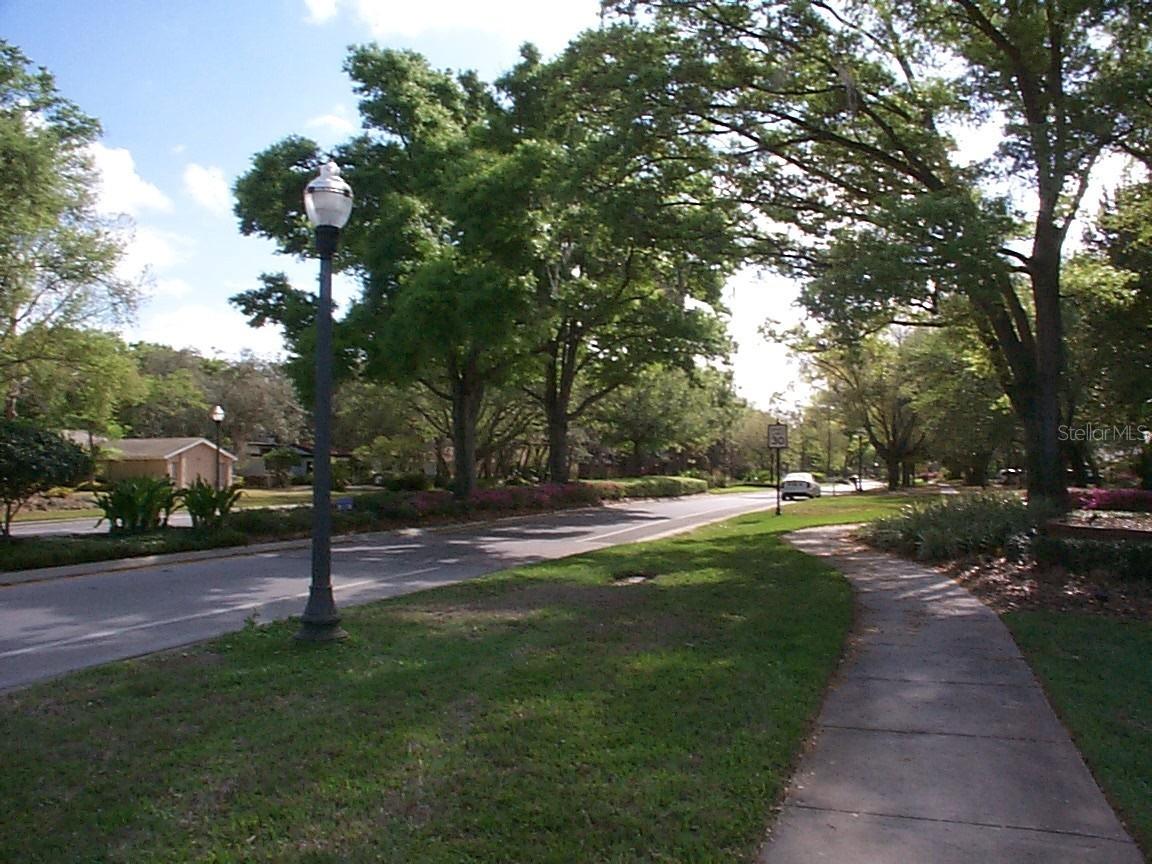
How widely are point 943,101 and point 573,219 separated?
23.7 feet

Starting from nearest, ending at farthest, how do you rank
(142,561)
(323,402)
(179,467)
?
(323,402), (142,561), (179,467)

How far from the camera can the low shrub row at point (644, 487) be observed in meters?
44.0

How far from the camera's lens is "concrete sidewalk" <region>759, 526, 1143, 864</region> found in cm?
422

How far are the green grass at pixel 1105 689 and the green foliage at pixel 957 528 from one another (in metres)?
4.56

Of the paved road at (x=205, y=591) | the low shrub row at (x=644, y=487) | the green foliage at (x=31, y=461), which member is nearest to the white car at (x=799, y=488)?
the low shrub row at (x=644, y=487)

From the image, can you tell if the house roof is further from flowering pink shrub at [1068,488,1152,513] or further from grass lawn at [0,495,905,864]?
grass lawn at [0,495,905,864]

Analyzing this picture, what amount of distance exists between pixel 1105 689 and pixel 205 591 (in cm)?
1077

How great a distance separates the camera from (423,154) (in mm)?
26625

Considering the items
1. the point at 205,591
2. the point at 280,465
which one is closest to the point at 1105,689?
the point at 205,591

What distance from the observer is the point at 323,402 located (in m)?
8.76

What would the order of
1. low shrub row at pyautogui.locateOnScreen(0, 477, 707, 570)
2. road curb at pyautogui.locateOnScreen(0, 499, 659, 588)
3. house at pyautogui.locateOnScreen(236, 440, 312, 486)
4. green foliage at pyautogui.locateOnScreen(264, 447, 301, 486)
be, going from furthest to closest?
house at pyautogui.locateOnScreen(236, 440, 312, 486) < green foliage at pyautogui.locateOnScreen(264, 447, 301, 486) < low shrub row at pyautogui.locateOnScreen(0, 477, 707, 570) < road curb at pyautogui.locateOnScreen(0, 499, 659, 588)

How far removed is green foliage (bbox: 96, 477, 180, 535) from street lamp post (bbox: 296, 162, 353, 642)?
36.9 feet

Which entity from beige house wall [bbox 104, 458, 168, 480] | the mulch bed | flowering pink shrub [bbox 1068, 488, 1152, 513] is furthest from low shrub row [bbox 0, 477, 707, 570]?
beige house wall [bbox 104, 458, 168, 480]

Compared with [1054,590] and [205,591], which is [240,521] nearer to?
[205,591]
